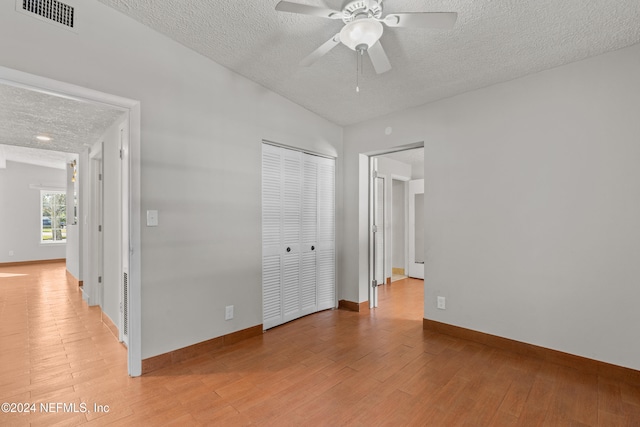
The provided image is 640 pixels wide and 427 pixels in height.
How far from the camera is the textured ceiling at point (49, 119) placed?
2.55 meters

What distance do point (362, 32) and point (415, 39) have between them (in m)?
0.78

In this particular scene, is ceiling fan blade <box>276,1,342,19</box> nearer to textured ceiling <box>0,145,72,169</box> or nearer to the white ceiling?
the white ceiling

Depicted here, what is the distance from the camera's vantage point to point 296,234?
12.0 feet

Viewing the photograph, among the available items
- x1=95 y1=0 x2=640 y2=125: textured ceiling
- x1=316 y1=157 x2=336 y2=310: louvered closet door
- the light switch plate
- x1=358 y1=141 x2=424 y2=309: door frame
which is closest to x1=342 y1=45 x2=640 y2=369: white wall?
x1=95 y1=0 x2=640 y2=125: textured ceiling

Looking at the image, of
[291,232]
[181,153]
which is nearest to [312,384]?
[291,232]

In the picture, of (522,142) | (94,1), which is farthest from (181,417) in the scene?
(522,142)

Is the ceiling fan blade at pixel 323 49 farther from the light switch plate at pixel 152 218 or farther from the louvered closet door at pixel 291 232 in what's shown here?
the light switch plate at pixel 152 218

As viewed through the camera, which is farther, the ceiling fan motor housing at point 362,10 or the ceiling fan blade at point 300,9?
the ceiling fan motor housing at point 362,10

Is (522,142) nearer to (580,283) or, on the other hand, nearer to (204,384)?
(580,283)

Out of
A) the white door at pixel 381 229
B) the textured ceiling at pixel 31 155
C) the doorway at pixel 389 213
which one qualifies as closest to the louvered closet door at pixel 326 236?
the doorway at pixel 389 213

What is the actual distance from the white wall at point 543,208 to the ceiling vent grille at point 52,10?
323 centimetres

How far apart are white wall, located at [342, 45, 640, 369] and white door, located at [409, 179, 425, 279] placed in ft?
9.49

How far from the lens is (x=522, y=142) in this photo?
2.75 metres

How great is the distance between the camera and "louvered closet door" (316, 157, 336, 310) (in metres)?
3.98
